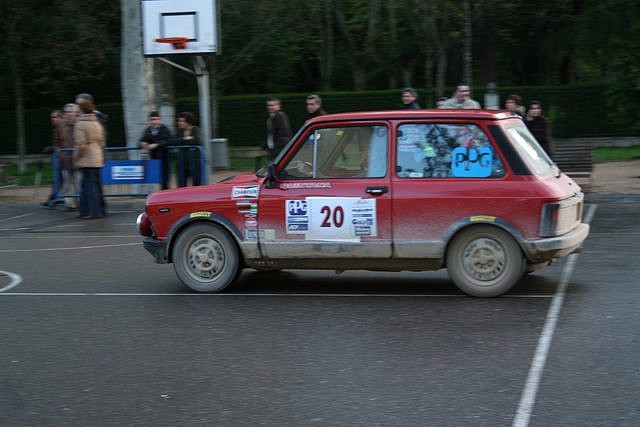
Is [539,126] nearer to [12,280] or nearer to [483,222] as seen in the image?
→ [483,222]

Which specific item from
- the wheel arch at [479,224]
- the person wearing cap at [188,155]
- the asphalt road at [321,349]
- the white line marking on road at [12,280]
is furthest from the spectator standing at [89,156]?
the wheel arch at [479,224]

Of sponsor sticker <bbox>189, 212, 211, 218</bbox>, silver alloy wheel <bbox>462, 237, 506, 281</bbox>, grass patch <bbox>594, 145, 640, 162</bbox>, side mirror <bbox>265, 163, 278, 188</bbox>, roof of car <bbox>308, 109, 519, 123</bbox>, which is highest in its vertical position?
roof of car <bbox>308, 109, 519, 123</bbox>

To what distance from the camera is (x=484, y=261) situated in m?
8.38

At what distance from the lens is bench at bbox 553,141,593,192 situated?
57.0 feet

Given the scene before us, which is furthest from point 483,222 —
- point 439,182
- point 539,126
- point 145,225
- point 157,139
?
→ point 157,139

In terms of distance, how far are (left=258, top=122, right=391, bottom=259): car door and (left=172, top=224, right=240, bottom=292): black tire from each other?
1.33 feet

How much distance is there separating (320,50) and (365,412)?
3182 centimetres

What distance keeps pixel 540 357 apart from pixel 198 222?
150 inches

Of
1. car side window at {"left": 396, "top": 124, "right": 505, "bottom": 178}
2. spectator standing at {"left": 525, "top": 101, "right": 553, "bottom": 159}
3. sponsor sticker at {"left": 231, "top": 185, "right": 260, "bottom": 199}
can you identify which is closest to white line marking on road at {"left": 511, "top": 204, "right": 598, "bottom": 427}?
car side window at {"left": 396, "top": 124, "right": 505, "bottom": 178}

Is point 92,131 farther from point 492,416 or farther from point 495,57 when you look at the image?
point 495,57

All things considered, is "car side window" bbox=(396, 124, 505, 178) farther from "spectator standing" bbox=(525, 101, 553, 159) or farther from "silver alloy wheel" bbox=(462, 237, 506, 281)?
"spectator standing" bbox=(525, 101, 553, 159)

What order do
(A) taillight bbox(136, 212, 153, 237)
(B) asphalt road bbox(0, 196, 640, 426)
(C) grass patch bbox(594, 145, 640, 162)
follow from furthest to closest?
1. (C) grass patch bbox(594, 145, 640, 162)
2. (A) taillight bbox(136, 212, 153, 237)
3. (B) asphalt road bbox(0, 196, 640, 426)

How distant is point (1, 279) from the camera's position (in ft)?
34.2

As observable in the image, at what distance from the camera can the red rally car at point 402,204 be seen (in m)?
8.29
